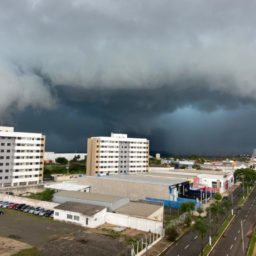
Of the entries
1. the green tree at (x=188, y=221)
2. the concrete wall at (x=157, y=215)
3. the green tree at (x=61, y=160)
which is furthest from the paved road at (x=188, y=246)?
the green tree at (x=61, y=160)

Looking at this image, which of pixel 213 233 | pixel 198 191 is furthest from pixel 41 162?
pixel 213 233

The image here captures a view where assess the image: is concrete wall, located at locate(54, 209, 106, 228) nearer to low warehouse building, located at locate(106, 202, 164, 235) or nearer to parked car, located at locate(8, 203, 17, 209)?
low warehouse building, located at locate(106, 202, 164, 235)

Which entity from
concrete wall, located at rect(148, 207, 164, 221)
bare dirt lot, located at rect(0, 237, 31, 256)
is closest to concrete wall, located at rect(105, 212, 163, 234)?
concrete wall, located at rect(148, 207, 164, 221)

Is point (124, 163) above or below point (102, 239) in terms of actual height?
above

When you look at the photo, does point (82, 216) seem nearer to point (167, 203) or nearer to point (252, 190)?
point (167, 203)

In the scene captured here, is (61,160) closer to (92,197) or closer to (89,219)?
(92,197)
